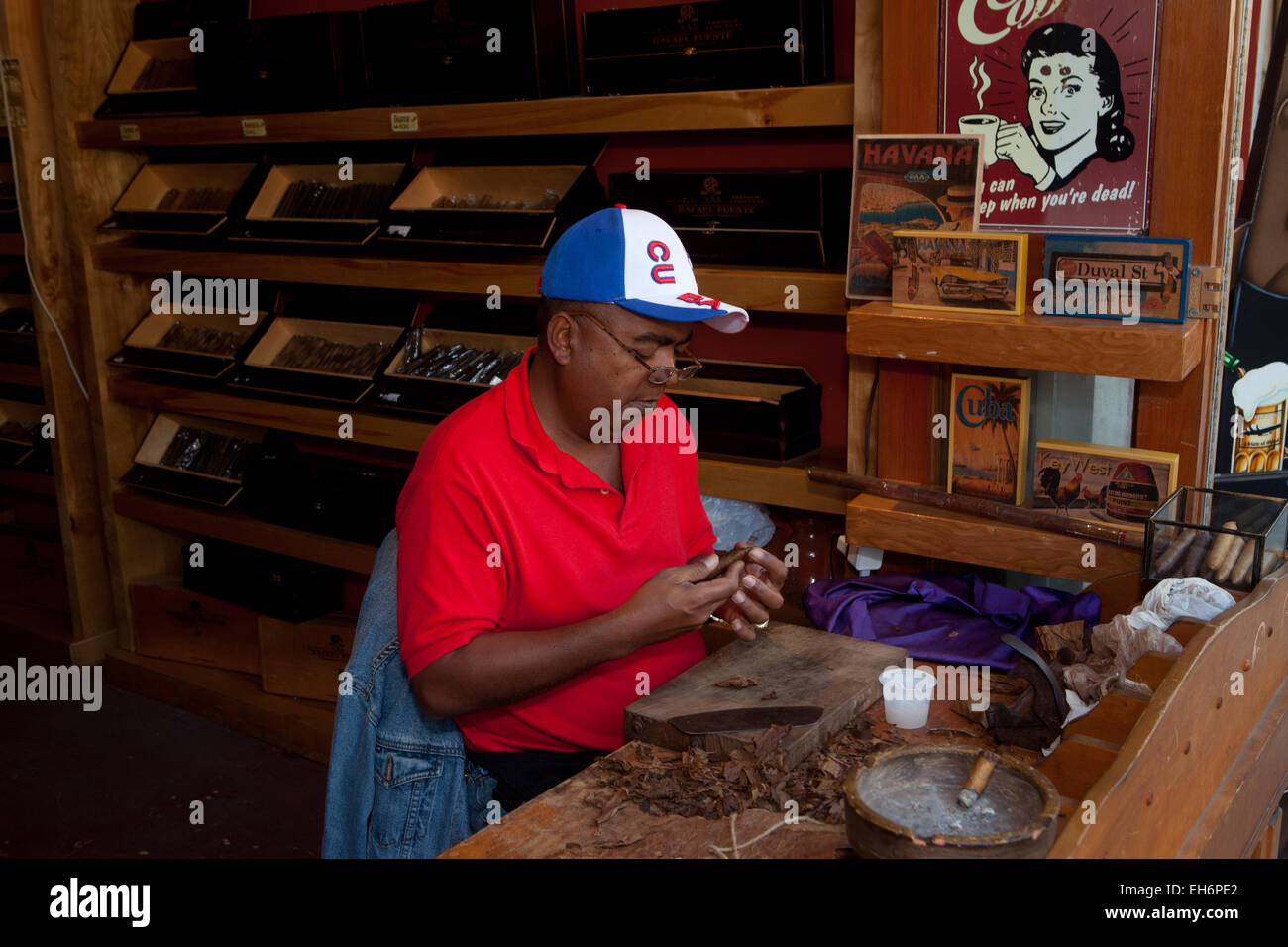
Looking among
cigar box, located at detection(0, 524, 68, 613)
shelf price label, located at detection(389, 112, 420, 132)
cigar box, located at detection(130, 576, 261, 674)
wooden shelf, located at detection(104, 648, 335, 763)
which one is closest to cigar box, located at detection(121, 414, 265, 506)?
cigar box, located at detection(130, 576, 261, 674)

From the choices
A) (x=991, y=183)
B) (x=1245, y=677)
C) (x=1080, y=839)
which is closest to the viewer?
(x=1080, y=839)

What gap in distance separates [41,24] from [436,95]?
71.1 inches

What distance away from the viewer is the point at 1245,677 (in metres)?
1.77

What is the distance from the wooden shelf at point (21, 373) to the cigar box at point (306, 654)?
58.5 inches

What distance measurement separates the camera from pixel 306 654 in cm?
414

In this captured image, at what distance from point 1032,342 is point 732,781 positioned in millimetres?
1058

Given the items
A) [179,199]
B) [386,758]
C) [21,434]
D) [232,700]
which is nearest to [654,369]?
[386,758]

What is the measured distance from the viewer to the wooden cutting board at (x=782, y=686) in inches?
68.3

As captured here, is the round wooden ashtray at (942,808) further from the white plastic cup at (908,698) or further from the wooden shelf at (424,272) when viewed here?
the wooden shelf at (424,272)

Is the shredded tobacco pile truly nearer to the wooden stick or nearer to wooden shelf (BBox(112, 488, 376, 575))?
the wooden stick

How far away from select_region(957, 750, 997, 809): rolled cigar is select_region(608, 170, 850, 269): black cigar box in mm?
1654

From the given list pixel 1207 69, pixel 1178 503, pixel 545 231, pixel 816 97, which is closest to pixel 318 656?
pixel 545 231

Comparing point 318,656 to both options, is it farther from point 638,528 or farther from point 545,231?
point 638,528

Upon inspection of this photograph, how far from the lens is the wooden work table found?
1368 mm
